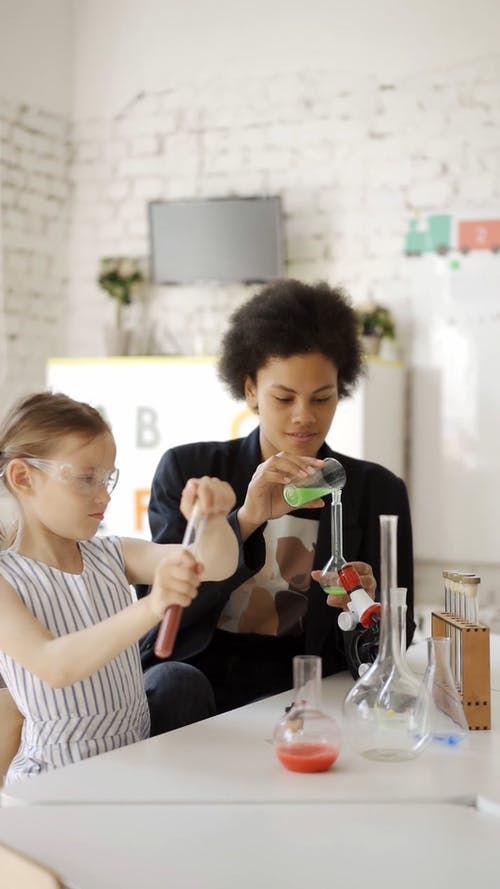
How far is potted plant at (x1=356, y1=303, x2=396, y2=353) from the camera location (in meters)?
4.93

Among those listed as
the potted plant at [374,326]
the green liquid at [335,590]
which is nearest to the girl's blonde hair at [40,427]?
the green liquid at [335,590]

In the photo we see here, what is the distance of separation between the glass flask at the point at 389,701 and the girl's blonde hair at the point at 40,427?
561 mm

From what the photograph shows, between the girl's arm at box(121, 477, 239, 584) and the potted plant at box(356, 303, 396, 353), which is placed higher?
the potted plant at box(356, 303, 396, 353)

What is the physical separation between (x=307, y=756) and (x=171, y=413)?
3.57 meters

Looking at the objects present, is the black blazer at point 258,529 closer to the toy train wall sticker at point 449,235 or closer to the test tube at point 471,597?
the test tube at point 471,597

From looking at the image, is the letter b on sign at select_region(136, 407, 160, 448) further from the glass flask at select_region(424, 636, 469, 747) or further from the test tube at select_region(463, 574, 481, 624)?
the glass flask at select_region(424, 636, 469, 747)

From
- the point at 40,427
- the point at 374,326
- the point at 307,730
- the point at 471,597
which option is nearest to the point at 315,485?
the point at 471,597

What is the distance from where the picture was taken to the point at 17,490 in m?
1.71

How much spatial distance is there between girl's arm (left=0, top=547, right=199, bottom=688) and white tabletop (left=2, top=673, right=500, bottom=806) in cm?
14

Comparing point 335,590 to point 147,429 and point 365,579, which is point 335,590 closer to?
point 365,579

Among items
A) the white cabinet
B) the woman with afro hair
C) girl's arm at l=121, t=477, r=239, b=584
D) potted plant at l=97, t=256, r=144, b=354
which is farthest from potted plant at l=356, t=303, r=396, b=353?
girl's arm at l=121, t=477, r=239, b=584

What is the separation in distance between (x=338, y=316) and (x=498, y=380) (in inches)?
105

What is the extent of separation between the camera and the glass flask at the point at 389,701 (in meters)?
1.38

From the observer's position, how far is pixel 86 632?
1459 millimetres
